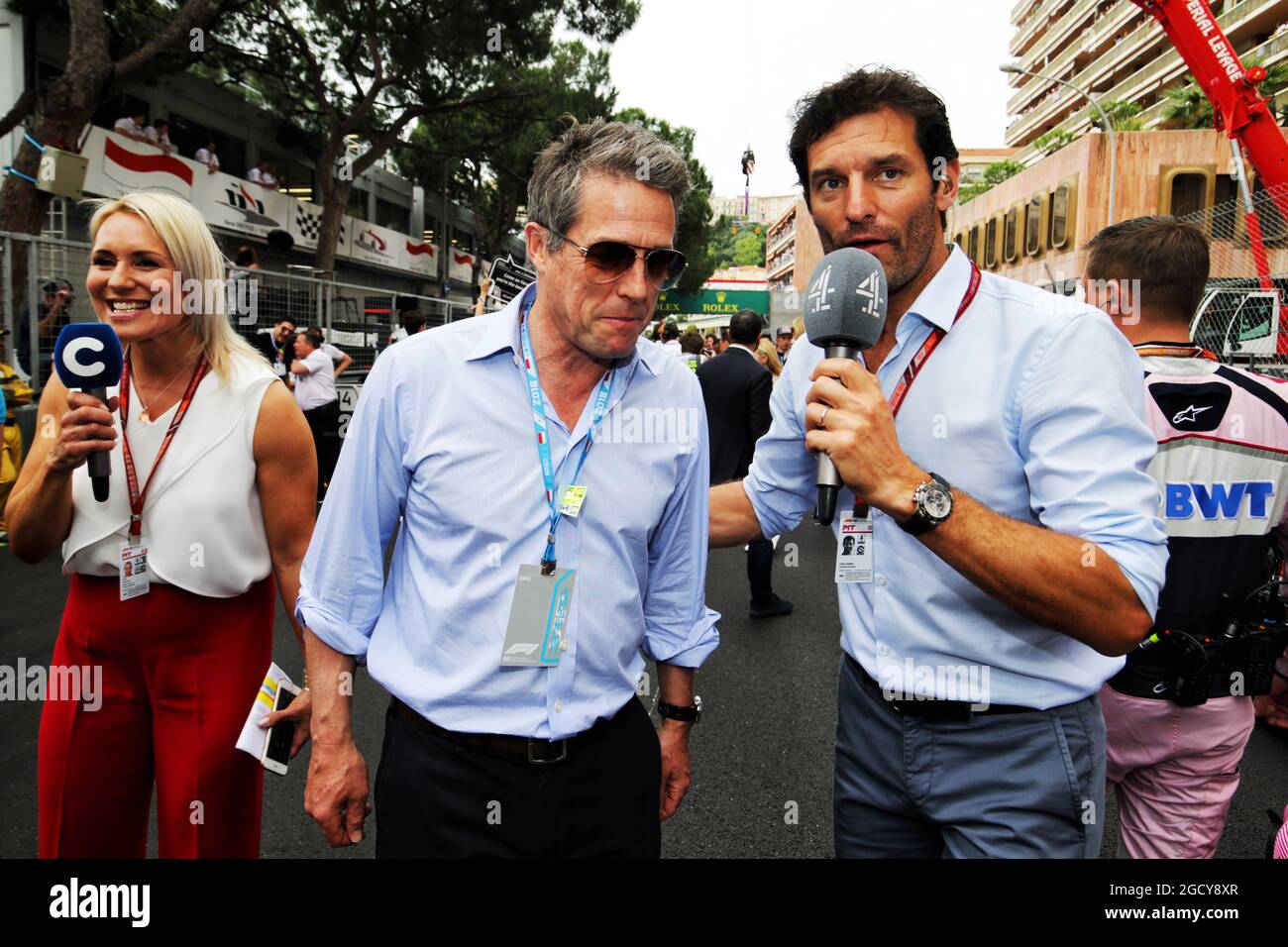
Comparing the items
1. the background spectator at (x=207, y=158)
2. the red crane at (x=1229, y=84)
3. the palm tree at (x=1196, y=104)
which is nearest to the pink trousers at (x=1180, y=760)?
the red crane at (x=1229, y=84)

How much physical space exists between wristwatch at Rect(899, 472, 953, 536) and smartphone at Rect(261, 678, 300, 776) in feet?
4.86

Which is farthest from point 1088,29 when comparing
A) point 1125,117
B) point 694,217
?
point 694,217

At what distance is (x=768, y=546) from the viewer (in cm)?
598

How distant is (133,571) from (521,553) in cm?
99

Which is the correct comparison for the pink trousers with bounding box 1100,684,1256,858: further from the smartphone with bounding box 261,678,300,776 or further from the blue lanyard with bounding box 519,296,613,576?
the smartphone with bounding box 261,678,300,776

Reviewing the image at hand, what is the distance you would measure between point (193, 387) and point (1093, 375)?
80.8 inches

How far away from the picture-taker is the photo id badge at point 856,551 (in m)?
1.76

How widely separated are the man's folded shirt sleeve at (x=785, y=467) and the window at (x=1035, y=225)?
3313 centimetres

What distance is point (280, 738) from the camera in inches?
79.6

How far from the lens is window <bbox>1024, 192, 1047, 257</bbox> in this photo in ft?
102

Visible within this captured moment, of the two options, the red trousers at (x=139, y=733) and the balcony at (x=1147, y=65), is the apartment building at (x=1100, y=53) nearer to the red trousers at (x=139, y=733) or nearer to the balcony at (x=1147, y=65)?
the balcony at (x=1147, y=65)

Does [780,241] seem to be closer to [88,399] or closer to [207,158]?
[207,158]
